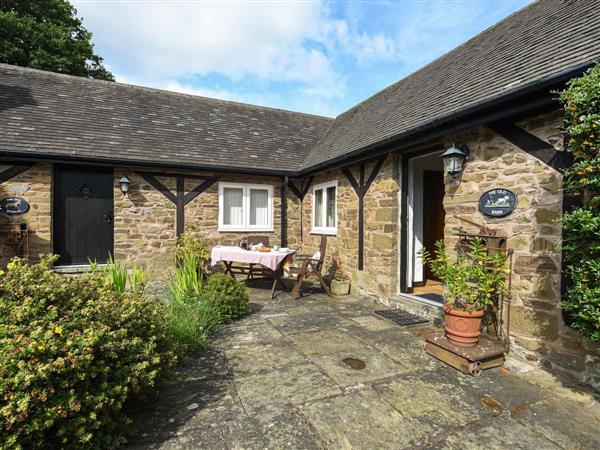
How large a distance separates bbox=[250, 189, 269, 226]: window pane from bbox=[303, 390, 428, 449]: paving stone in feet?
20.4

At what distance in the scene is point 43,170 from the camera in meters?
6.45

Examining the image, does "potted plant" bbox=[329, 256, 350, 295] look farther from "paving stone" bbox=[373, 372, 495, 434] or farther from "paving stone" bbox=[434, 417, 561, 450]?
"paving stone" bbox=[434, 417, 561, 450]

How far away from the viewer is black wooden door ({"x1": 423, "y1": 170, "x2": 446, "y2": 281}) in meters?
6.78

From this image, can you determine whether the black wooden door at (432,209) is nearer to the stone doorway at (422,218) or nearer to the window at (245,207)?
the stone doorway at (422,218)

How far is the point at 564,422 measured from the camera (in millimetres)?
2342

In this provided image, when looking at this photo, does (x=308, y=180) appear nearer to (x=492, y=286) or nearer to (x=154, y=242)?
(x=154, y=242)

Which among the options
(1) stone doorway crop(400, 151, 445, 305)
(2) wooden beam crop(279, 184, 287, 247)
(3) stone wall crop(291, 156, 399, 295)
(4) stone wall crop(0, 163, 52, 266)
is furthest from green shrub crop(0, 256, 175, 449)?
(2) wooden beam crop(279, 184, 287, 247)

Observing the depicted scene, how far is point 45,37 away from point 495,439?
20651 millimetres

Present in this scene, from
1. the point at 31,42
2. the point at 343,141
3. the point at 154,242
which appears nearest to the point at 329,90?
the point at 343,141

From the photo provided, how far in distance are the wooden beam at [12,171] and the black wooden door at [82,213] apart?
510mm

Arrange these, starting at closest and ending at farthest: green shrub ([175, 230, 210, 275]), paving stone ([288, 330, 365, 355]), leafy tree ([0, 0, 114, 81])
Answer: paving stone ([288, 330, 365, 355])
green shrub ([175, 230, 210, 275])
leafy tree ([0, 0, 114, 81])

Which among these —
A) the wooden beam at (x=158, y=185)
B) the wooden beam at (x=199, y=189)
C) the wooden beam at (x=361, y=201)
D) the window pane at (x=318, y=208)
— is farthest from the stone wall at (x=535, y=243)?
the wooden beam at (x=158, y=185)

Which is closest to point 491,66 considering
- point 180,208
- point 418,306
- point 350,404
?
point 418,306

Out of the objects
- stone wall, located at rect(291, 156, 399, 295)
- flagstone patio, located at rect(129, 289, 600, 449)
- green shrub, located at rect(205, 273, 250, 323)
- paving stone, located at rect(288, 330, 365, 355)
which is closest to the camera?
flagstone patio, located at rect(129, 289, 600, 449)
